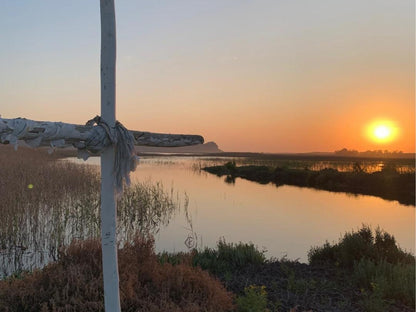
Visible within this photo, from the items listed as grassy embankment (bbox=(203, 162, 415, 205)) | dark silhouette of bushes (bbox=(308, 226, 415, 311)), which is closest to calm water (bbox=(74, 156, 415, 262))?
dark silhouette of bushes (bbox=(308, 226, 415, 311))

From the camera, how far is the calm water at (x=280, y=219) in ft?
40.0

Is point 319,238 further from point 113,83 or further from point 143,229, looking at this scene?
point 113,83

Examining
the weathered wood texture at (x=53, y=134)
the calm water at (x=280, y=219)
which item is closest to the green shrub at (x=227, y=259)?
the calm water at (x=280, y=219)

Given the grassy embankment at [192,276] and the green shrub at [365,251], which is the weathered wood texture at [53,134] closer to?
the grassy embankment at [192,276]

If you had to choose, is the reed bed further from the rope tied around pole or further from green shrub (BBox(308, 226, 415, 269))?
green shrub (BBox(308, 226, 415, 269))

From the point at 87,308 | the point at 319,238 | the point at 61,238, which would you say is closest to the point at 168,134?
the point at 87,308

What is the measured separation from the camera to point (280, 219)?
16547 mm

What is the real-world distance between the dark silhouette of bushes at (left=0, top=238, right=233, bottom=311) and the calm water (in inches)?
182

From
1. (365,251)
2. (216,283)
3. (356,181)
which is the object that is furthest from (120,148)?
(356,181)

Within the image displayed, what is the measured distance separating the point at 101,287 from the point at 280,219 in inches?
535

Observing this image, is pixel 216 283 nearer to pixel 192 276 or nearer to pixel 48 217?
pixel 192 276

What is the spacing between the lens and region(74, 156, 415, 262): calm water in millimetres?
12195

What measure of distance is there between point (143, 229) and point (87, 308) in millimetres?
9027

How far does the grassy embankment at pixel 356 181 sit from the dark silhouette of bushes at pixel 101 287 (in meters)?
22.2
